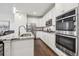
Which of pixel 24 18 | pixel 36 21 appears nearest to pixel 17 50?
pixel 24 18

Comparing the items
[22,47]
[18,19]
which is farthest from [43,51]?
[18,19]

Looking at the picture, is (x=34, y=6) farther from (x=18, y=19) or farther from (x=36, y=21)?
(x=36, y=21)

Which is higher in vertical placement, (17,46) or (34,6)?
(34,6)

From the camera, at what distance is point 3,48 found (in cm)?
172

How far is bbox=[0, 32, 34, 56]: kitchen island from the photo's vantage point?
1735mm

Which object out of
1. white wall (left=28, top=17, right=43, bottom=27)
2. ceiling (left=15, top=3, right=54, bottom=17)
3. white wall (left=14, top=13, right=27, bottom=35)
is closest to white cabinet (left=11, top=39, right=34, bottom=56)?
ceiling (left=15, top=3, right=54, bottom=17)

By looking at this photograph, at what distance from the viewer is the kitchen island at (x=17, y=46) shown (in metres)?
1.74

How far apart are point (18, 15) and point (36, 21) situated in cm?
228

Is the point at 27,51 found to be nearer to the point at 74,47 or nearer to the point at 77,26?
the point at 74,47

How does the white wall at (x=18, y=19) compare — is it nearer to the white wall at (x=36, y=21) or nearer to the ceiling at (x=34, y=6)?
the ceiling at (x=34, y=6)

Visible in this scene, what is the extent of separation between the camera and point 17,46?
188 cm

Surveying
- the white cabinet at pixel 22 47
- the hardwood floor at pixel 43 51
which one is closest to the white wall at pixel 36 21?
the hardwood floor at pixel 43 51

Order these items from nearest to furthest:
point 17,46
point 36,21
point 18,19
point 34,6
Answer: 1. point 17,46
2. point 34,6
3. point 18,19
4. point 36,21

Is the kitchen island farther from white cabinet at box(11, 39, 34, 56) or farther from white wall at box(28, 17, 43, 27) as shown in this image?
white wall at box(28, 17, 43, 27)
